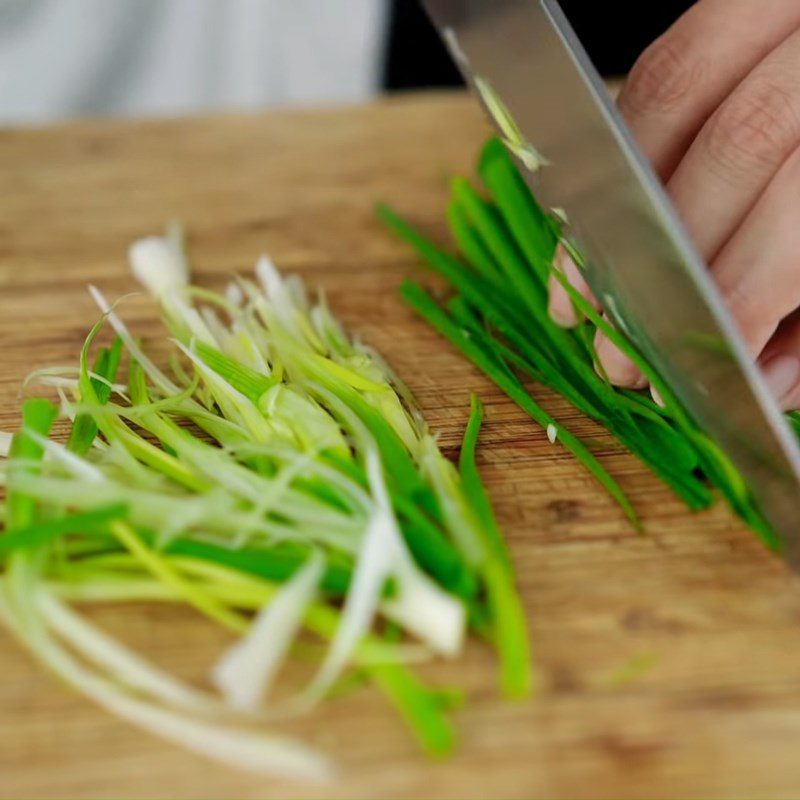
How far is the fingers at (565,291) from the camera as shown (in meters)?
1.62

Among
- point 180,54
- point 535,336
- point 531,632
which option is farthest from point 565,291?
point 180,54

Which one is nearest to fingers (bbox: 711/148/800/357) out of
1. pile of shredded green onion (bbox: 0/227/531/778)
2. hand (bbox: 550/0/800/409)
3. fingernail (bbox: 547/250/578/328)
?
hand (bbox: 550/0/800/409)

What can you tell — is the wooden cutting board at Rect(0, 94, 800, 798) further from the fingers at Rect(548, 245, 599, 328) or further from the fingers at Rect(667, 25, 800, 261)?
the fingers at Rect(667, 25, 800, 261)

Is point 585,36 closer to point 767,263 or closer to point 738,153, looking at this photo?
point 738,153

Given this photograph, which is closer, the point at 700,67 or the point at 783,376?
the point at 783,376

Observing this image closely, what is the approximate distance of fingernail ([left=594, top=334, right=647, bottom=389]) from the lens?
153 cm

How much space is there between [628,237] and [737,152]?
27cm

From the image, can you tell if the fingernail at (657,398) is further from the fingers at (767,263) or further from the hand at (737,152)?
the fingers at (767,263)

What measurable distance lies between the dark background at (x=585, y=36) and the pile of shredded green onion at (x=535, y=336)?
78 cm

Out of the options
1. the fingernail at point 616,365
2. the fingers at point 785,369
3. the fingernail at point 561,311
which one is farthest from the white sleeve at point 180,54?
the fingers at point 785,369

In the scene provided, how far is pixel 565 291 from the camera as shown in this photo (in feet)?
5.28

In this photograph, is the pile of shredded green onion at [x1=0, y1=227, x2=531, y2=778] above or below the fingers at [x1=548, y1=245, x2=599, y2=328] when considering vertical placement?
above

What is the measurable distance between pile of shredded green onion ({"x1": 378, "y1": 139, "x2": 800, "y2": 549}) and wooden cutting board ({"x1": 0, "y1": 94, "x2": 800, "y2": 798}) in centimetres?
4

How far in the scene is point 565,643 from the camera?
1.24 meters
